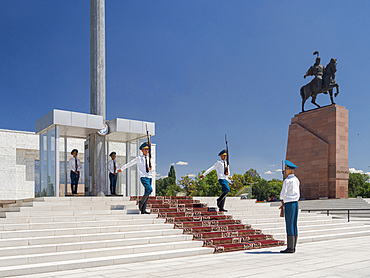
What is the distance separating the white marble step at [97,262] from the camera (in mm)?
6195

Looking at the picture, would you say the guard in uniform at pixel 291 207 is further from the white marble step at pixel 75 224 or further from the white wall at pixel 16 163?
the white wall at pixel 16 163

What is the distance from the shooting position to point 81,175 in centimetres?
1523

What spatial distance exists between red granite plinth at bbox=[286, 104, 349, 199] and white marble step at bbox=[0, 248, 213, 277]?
59.0 feet

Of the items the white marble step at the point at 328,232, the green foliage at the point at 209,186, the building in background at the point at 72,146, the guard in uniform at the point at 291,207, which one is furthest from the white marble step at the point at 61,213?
the green foliage at the point at 209,186

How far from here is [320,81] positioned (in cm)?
2644

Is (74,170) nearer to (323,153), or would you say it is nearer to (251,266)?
(251,266)

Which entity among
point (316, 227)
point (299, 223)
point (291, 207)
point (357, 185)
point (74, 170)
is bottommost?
point (357, 185)

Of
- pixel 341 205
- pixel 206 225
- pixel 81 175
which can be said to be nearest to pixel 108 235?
pixel 206 225

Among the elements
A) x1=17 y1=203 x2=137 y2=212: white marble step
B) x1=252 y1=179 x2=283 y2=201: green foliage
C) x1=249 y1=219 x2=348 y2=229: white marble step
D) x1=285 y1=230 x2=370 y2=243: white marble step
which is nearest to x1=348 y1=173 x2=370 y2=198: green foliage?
x1=252 y1=179 x2=283 y2=201: green foliage

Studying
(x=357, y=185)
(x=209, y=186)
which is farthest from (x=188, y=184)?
(x=357, y=185)

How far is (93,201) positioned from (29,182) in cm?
1765

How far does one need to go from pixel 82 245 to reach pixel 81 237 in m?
0.41

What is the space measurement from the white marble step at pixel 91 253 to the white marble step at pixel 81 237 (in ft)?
1.63

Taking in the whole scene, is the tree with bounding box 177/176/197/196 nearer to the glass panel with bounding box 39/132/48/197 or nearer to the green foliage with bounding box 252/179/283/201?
the green foliage with bounding box 252/179/283/201
